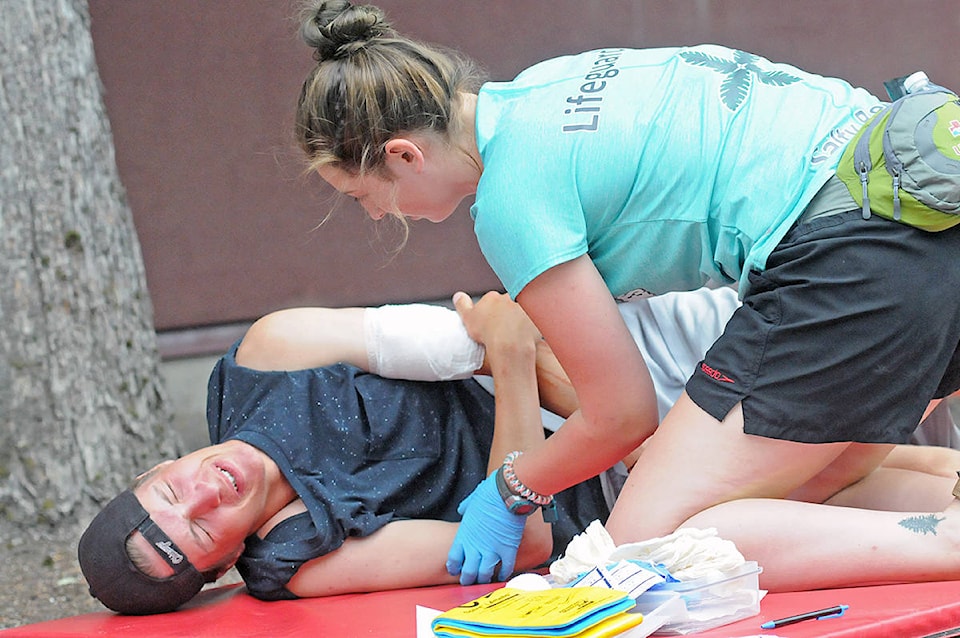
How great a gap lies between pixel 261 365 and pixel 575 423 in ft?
2.50

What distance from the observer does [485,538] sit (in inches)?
77.7

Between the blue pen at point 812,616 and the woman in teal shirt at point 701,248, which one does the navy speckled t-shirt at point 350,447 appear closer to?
the woman in teal shirt at point 701,248

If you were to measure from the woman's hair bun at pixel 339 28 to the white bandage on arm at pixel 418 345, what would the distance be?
0.64 m

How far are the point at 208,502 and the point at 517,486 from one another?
1.87 ft

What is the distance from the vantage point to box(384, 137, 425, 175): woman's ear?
169cm

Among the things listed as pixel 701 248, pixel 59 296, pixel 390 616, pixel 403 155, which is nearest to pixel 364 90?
pixel 403 155

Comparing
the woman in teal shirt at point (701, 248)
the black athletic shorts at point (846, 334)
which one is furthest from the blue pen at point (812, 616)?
the black athletic shorts at point (846, 334)

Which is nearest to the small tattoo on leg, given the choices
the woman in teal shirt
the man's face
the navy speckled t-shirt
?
the woman in teal shirt

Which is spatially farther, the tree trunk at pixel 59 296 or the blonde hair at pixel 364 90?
the tree trunk at pixel 59 296

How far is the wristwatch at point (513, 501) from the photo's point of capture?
1.96 m

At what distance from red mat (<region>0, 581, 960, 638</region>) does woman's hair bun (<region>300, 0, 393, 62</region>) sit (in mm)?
952

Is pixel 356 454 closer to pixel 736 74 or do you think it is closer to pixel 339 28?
pixel 339 28

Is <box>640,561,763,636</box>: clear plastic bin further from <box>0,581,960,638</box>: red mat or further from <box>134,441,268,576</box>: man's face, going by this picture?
<box>134,441,268,576</box>: man's face

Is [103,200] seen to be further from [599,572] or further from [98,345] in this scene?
[599,572]
